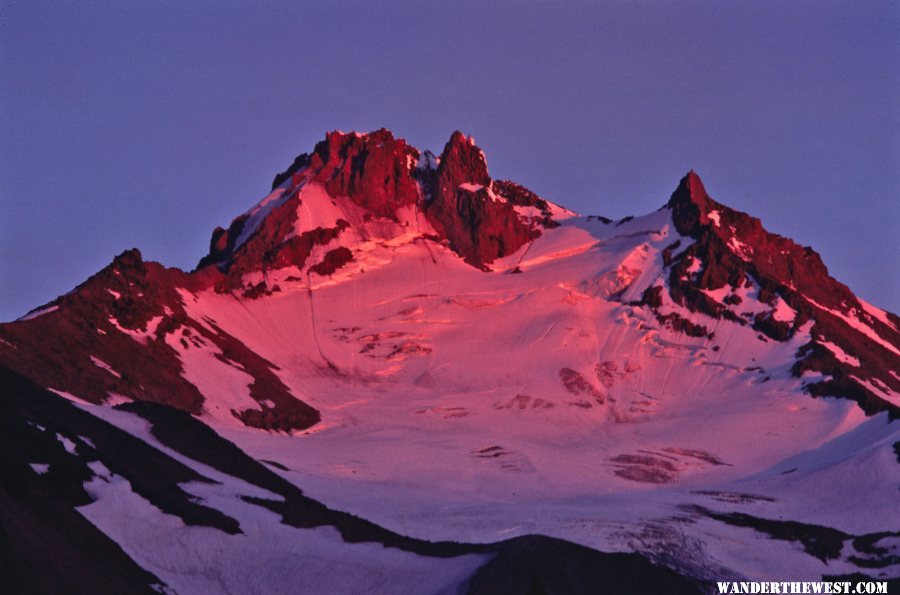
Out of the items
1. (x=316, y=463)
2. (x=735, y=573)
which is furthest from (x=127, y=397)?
(x=735, y=573)

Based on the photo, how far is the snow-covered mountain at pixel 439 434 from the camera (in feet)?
278

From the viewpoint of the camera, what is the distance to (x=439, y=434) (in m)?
162

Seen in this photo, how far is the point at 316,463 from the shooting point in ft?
465

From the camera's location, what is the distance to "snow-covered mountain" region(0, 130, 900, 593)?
8469 centimetres

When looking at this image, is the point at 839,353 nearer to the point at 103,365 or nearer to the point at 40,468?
the point at 103,365

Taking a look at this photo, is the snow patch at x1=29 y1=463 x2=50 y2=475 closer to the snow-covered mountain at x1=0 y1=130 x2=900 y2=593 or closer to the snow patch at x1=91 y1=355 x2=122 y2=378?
the snow-covered mountain at x1=0 y1=130 x2=900 y2=593

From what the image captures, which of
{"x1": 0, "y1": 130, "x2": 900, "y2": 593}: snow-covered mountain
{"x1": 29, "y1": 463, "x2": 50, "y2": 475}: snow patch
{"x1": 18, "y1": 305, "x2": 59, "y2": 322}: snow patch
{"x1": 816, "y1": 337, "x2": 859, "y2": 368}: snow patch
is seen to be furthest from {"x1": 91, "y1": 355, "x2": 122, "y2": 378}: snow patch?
{"x1": 816, "y1": 337, "x2": 859, "y2": 368}: snow patch

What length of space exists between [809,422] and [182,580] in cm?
10192

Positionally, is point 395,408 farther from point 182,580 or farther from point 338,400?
point 182,580

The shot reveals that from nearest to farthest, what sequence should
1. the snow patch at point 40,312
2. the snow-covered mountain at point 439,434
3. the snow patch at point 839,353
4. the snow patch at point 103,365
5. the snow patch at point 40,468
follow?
the snow patch at point 40,468
the snow-covered mountain at point 439,434
the snow patch at point 103,365
the snow patch at point 40,312
the snow patch at point 839,353

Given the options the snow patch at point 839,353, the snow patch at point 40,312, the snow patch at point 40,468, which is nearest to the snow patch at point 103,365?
the snow patch at point 40,312

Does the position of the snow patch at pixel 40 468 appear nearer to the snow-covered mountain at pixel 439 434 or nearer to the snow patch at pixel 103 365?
the snow-covered mountain at pixel 439 434

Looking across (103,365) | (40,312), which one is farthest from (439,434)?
(40,312)

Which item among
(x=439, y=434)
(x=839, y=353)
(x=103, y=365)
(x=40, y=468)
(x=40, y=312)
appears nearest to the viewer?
(x=40, y=468)
